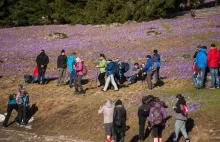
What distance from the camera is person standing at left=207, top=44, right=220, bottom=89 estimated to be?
22516 millimetres

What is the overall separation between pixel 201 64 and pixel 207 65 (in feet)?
1.25

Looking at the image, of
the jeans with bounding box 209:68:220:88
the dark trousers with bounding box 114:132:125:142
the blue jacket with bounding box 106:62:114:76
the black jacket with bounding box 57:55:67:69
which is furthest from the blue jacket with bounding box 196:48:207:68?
the black jacket with bounding box 57:55:67:69

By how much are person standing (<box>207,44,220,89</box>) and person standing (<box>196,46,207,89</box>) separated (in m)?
0.33

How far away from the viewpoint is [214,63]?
2256 centimetres

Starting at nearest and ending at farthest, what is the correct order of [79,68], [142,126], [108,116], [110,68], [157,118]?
[157,118], [108,116], [142,126], [110,68], [79,68]

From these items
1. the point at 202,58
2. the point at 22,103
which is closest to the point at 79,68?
the point at 22,103

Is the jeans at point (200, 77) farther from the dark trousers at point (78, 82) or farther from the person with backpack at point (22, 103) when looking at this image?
the person with backpack at point (22, 103)

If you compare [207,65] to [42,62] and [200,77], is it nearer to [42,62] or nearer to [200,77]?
[200,77]

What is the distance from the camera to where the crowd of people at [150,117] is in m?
16.4

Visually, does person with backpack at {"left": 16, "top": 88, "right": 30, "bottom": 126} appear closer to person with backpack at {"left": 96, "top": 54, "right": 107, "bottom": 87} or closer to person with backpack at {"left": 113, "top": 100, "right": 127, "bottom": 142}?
person with backpack at {"left": 96, "top": 54, "right": 107, "bottom": 87}

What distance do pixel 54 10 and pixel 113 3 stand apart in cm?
1178

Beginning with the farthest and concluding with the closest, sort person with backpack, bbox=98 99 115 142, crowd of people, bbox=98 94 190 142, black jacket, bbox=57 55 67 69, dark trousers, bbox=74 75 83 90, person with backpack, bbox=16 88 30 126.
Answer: black jacket, bbox=57 55 67 69
dark trousers, bbox=74 75 83 90
person with backpack, bbox=16 88 30 126
person with backpack, bbox=98 99 115 142
crowd of people, bbox=98 94 190 142

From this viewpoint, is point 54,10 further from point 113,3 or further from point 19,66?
point 19,66

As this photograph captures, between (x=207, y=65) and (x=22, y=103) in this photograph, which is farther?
(x=22, y=103)
